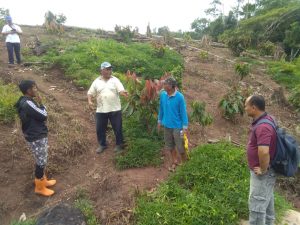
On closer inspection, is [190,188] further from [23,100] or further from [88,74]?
[88,74]

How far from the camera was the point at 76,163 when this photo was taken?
20.1ft

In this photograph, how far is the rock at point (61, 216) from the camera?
173 inches

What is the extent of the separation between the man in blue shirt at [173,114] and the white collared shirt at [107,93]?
85cm

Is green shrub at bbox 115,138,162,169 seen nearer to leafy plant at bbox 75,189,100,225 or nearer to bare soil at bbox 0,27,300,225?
bare soil at bbox 0,27,300,225

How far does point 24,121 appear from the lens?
482cm

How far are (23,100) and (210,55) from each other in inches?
475

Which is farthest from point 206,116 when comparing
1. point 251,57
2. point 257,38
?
point 257,38

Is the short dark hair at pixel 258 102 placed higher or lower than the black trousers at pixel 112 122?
higher

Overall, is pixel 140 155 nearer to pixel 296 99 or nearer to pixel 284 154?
pixel 284 154

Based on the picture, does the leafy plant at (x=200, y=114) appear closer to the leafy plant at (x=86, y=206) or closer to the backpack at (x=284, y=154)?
the leafy plant at (x=86, y=206)

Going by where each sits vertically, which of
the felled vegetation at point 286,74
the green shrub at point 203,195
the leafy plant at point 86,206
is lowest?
the leafy plant at point 86,206

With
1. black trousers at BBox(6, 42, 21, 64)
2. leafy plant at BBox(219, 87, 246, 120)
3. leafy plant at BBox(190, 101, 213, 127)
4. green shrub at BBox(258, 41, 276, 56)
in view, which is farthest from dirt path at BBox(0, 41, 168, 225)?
green shrub at BBox(258, 41, 276, 56)

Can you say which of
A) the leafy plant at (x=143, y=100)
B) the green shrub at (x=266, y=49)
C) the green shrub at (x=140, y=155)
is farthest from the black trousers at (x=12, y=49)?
the green shrub at (x=266, y=49)

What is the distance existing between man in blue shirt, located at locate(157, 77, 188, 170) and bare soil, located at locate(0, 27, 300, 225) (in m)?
0.65
